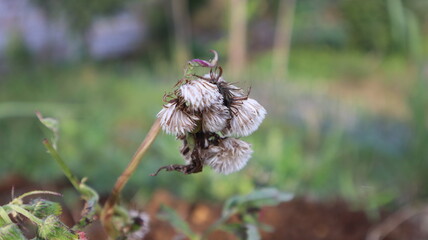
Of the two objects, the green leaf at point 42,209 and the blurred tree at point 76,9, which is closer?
the green leaf at point 42,209

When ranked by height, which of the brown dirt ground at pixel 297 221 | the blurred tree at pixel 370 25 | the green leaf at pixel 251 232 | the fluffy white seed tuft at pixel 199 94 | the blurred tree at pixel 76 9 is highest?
the blurred tree at pixel 76 9

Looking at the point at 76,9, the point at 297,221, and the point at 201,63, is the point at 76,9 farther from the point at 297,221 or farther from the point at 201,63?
the point at 201,63

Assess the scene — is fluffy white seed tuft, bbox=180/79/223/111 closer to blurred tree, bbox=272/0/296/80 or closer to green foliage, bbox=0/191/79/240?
green foliage, bbox=0/191/79/240

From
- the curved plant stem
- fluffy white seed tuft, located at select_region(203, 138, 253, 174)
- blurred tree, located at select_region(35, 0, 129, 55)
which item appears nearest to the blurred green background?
blurred tree, located at select_region(35, 0, 129, 55)

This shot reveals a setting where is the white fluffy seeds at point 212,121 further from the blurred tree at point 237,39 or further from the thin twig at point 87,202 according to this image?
the blurred tree at point 237,39

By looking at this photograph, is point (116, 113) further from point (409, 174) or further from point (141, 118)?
point (409, 174)

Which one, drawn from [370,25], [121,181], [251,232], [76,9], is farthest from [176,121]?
[370,25]

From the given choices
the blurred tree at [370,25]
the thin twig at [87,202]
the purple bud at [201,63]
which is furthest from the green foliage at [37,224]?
the blurred tree at [370,25]

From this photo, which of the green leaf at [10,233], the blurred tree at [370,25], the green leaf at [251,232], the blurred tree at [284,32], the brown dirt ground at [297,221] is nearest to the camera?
the green leaf at [10,233]
